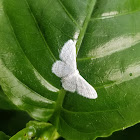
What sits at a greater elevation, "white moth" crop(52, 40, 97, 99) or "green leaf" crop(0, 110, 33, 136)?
"white moth" crop(52, 40, 97, 99)

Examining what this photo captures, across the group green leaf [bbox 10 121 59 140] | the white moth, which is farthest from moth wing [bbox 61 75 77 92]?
green leaf [bbox 10 121 59 140]

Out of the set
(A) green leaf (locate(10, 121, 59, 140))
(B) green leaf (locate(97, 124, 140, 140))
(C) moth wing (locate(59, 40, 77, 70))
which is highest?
(C) moth wing (locate(59, 40, 77, 70))

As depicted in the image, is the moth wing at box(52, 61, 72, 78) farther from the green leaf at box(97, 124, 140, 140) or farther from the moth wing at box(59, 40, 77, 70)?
the green leaf at box(97, 124, 140, 140)

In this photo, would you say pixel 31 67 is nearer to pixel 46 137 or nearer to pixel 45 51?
pixel 45 51

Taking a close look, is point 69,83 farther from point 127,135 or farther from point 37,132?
point 127,135

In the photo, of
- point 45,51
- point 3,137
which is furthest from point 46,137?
point 45,51

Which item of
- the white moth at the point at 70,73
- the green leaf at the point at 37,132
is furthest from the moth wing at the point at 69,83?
the green leaf at the point at 37,132

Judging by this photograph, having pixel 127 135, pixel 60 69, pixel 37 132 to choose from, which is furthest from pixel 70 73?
pixel 127 135

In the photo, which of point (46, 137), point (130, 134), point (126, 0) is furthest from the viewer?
point (130, 134)
